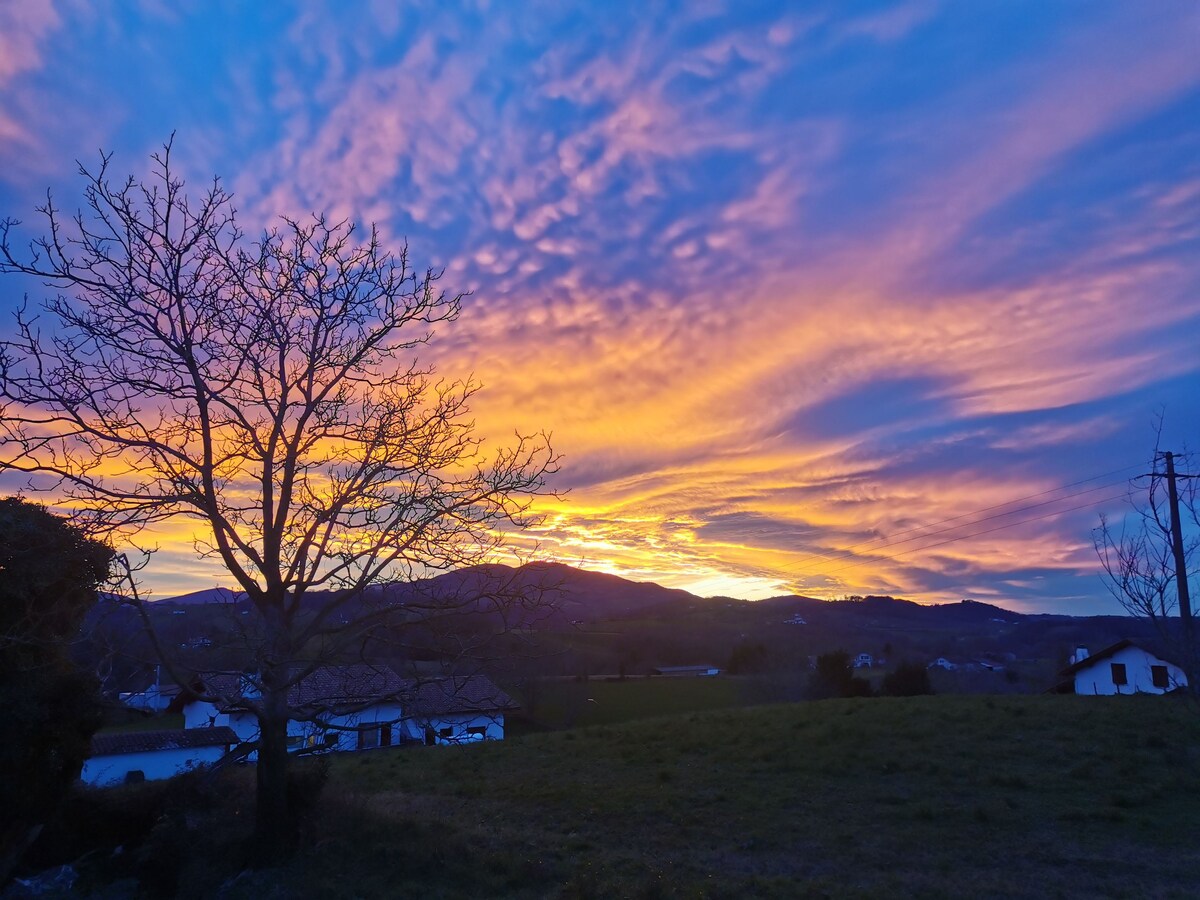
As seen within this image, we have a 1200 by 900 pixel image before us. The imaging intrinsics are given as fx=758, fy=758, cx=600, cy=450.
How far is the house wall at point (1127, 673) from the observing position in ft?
130

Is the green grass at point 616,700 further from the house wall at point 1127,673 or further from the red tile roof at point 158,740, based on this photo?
the house wall at point 1127,673

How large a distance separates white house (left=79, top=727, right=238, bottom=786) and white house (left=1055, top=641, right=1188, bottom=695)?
42.2 m

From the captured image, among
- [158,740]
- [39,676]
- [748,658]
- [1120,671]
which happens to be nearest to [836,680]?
[1120,671]

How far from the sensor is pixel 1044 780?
16.3 m

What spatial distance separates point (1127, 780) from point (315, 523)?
17110 millimetres

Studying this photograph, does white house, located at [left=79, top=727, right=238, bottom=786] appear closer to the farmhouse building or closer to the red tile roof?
the red tile roof

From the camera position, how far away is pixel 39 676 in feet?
34.9

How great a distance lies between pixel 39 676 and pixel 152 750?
68.2ft

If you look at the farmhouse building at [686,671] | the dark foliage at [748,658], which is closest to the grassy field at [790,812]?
the dark foliage at [748,658]

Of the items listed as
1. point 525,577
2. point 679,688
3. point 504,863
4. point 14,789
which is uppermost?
point 525,577

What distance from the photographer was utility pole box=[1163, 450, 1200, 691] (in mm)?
11656

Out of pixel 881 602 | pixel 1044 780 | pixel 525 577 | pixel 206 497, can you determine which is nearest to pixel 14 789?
pixel 206 497

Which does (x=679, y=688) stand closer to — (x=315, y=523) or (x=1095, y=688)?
(x=1095, y=688)

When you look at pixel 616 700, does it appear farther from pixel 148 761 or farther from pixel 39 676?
pixel 39 676
